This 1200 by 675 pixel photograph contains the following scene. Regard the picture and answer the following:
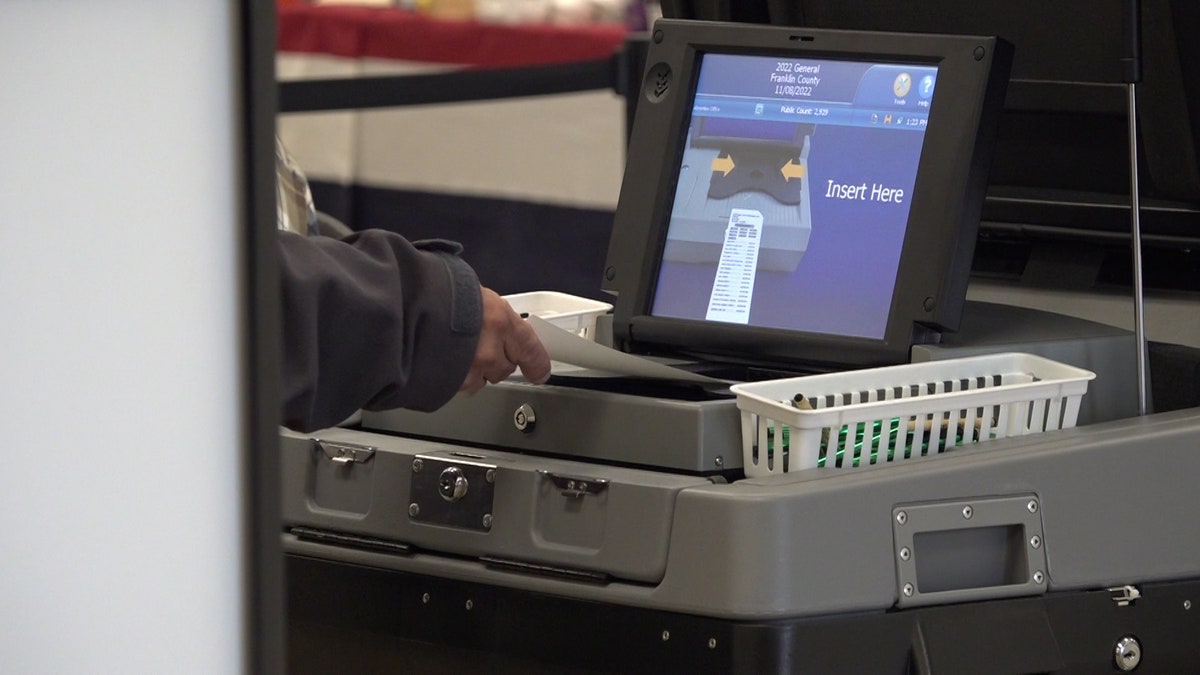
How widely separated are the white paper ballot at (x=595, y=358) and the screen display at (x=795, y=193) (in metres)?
0.12

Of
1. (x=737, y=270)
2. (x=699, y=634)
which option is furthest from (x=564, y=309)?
(x=699, y=634)

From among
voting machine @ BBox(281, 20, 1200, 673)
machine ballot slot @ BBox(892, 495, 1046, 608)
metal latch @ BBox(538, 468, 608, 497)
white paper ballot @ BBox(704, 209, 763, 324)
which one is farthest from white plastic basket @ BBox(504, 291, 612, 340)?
machine ballot slot @ BBox(892, 495, 1046, 608)

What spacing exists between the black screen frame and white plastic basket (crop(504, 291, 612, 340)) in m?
0.05

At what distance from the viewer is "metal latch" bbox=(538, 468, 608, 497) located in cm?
101

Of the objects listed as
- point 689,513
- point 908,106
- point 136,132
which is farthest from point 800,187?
point 136,132

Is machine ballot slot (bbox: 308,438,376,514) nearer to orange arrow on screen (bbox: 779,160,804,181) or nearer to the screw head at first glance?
orange arrow on screen (bbox: 779,160,804,181)

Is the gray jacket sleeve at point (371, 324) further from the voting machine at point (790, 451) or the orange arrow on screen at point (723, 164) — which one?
the orange arrow on screen at point (723, 164)

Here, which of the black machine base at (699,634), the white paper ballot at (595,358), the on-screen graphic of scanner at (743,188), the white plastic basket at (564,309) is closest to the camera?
the black machine base at (699,634)

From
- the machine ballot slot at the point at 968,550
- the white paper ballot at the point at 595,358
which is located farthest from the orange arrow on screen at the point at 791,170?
the machine ballot slot at the point at 968,550

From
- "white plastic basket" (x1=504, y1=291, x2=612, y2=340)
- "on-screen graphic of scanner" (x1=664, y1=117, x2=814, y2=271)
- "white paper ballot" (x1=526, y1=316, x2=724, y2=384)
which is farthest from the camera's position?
"white plastic basket" (x1=504, y1=291, x2=612, y2=340)

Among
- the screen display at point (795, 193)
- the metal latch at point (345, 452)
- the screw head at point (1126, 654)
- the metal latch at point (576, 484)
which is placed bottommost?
the screw head at point (1126, 654)

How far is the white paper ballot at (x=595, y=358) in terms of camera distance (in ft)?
3.53

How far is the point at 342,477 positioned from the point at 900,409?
1.30 feet

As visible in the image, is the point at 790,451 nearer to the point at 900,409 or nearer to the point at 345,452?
the point at 900,409
